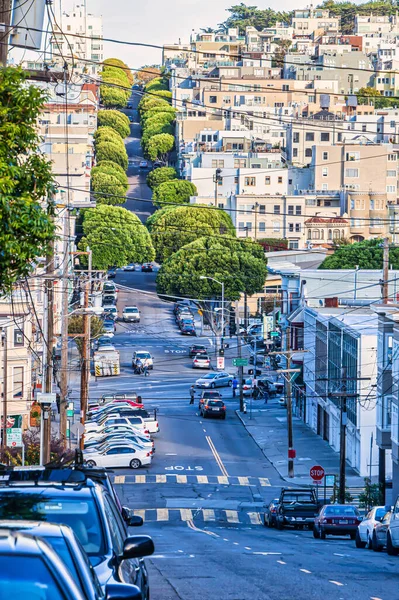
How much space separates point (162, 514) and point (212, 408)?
27.4 m

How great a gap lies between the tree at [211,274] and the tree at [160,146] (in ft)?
250

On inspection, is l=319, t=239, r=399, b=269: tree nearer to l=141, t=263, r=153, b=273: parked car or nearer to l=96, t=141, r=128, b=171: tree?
l=141, t=263, r=153, b=273: parked car

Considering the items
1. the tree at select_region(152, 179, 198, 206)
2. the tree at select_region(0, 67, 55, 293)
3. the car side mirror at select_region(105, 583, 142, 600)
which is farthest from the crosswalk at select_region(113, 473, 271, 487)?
the tree at select_region(152, 179, 198, 206)

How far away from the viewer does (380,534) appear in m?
27.6

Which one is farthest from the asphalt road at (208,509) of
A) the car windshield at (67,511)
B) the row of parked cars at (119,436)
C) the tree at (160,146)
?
the tree at (160,146)

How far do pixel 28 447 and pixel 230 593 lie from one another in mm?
34052

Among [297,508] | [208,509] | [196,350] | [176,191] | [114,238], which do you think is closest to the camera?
Answer: [297,508]

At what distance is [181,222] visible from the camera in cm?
12275

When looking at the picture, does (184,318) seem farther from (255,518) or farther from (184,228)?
(255,518)

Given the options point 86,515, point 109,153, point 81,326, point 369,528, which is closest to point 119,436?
point 81,326

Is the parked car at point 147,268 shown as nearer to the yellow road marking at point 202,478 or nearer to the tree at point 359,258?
the tree at point 359,258

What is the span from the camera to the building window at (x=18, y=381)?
59.7 m

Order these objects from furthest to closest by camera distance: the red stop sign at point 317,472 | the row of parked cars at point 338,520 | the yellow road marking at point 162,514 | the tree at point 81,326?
the tree at point 81,326 → the red stop sign at point 317,472 → the yellow road marking at point 162,514 → the row of parked cars at point 338,520

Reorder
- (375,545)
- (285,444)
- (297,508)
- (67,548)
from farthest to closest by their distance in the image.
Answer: (285,444)
(297,508)
(375,545)
(67,548)
